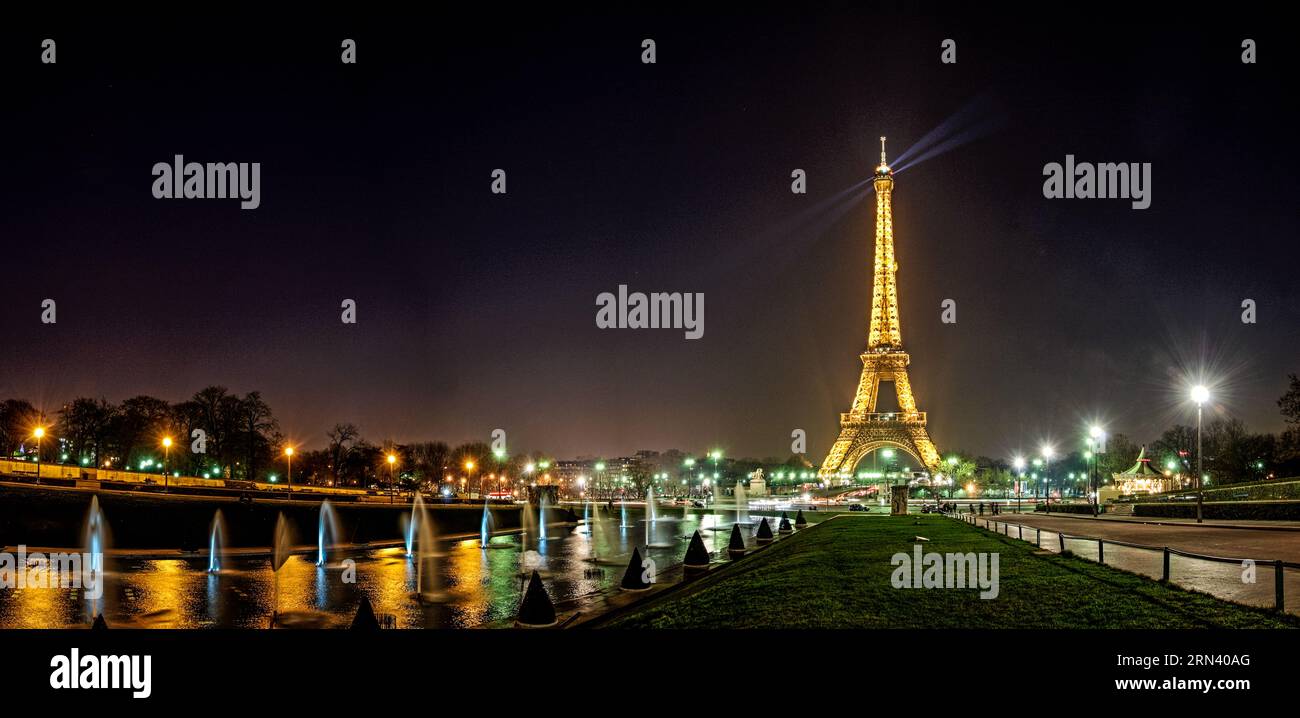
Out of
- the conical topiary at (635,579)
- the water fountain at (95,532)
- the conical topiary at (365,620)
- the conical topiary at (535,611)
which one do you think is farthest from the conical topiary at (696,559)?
the water fountain at (95,532)

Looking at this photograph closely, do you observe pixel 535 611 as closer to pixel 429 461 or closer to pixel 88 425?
pixel 88 425

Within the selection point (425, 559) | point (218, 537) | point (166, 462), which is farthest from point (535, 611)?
point (166, 462)

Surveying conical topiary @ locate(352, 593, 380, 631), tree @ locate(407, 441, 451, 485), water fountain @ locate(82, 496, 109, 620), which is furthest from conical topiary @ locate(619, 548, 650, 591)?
tree @ locate(407, 441, 451, 485)

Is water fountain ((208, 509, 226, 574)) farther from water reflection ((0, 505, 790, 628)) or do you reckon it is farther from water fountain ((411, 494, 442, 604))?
water fountain ((411, 494, 442, 604))

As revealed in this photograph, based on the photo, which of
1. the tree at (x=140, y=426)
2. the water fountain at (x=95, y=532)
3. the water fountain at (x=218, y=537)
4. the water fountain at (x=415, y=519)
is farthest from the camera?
the tree at (x=140, y=426)

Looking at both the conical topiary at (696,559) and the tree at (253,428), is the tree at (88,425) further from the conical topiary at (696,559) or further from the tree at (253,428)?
the conical topiary at (696,559)
